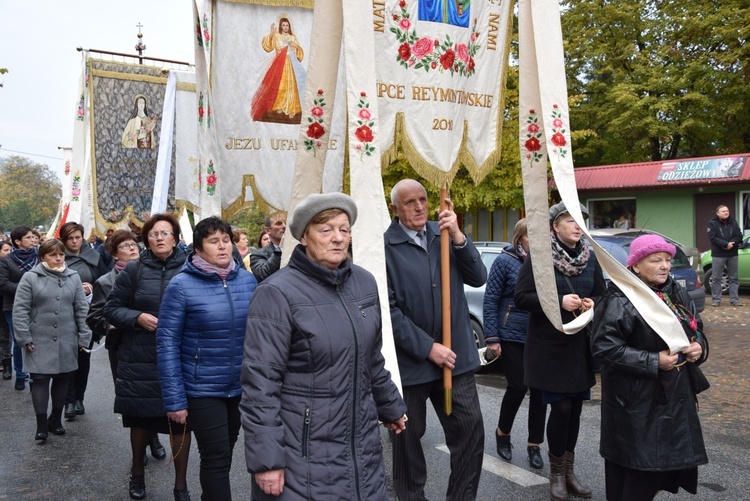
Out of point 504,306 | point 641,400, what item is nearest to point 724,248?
point 504,306

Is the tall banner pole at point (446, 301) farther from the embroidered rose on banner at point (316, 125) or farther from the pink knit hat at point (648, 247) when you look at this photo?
the pink knit hat at point (648, 247)

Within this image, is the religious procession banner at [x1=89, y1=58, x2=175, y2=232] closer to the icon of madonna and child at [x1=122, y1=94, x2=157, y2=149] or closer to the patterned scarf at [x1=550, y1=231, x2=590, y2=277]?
the icon of madonna and child at [x1=122, y1=94, x2=157, y2=149]

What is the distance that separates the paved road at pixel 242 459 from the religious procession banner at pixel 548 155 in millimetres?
1549

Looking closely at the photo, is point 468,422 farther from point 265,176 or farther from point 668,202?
point 668,202

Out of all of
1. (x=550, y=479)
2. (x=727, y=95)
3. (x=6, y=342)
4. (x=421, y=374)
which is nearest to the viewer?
(x=421, y=374)

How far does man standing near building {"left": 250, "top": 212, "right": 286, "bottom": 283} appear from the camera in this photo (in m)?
5.85

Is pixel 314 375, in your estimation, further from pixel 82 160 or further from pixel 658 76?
pixel 658 76

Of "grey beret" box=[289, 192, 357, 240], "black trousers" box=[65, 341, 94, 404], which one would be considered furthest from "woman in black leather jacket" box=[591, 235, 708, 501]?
"black trousers" box=[65, 341, 94, 404]

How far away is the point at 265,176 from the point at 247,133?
0.36 m

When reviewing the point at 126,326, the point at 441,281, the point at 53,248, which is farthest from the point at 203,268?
the point at 53,248

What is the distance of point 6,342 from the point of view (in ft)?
31.4

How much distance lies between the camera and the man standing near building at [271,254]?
5.85 meters

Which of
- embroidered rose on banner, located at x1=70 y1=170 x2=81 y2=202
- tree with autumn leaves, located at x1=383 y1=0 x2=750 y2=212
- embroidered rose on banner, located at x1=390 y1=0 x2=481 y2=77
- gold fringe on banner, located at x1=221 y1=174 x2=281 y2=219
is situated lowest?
gold fringe on banner, located at x1=221 y1=174 x2=281 y2=219

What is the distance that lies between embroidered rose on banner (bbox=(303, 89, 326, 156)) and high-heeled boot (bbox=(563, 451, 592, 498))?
8.64 feet
